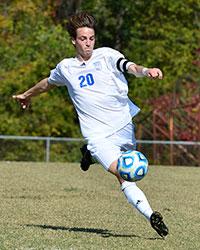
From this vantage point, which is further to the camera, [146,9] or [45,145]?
[146,9]

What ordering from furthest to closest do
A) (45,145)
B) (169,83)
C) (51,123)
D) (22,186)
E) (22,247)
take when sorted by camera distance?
(169,83), (51,123), (45,145), (22,186), (22,247)

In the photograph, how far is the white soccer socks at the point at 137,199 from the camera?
8602 mm

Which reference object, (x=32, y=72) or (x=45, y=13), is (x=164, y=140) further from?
(x=45, y=13)

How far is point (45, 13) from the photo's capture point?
3700cm

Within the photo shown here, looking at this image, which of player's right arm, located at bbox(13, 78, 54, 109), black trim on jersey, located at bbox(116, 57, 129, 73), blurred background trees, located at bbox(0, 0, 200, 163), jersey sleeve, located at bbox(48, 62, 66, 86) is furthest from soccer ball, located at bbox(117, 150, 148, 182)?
blurred background trees, located at bbox(0, 0, 200, 163)

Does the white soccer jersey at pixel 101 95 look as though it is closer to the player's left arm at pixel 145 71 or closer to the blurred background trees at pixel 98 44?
the player's left arm at pixel 145 71

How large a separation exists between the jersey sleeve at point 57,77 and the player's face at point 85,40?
44cm

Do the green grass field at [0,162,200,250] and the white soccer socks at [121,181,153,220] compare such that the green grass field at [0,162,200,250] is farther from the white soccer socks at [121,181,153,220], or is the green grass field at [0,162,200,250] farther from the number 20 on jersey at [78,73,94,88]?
the number 20 on jersey at [78,73,94,88]

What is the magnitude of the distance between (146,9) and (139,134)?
26.3ft

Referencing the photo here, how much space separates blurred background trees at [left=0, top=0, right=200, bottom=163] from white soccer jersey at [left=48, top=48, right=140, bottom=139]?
64.3 feet

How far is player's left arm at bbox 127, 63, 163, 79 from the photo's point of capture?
8.12 metres

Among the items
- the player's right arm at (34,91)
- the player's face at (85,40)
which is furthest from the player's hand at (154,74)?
the player's right arm at (34,91)

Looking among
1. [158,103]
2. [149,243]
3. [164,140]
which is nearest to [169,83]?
[158,103]

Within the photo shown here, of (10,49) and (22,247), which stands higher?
(22,247)
